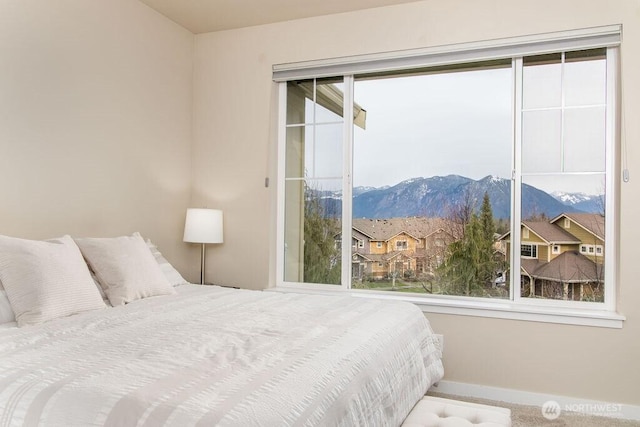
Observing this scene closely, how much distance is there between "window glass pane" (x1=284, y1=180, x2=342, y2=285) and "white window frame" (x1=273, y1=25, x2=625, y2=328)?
8cm

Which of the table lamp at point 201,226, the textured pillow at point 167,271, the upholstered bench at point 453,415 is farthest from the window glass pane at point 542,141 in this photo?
the textured pillow at point 167,271

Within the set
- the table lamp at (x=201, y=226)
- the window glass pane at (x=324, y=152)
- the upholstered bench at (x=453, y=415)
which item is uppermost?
the window glass pane at (x=324, y=152)

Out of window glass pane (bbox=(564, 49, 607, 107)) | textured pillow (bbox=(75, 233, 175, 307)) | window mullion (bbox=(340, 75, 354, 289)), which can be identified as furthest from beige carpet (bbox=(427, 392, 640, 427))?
textured pillow (bbox=(75, 233, 175, 307))

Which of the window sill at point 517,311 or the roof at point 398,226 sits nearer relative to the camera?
the window sill at point 517,311

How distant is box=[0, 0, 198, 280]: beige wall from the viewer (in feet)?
9.09

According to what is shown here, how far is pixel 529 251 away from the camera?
3373 millimetres

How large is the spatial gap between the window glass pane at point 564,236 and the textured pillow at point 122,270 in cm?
234

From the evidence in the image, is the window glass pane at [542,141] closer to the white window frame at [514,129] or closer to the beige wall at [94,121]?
the white window frame at [514,129]

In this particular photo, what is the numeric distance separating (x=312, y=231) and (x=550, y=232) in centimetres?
173

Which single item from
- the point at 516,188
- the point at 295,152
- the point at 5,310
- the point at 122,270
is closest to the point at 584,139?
the point at 516,188

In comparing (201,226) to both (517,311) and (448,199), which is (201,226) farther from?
(517,311)

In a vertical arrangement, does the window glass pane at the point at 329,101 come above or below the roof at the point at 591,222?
above

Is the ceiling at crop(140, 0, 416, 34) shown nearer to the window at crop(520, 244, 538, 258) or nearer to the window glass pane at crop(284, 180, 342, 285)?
the window glass pane at crop(284, 180, 342, 285)

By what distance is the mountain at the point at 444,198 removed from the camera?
11.0 feet
